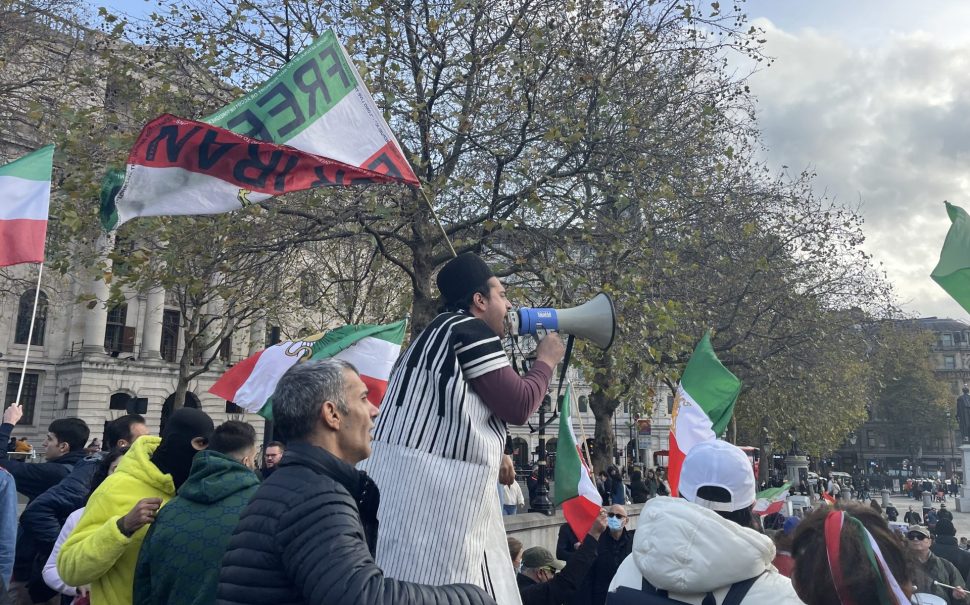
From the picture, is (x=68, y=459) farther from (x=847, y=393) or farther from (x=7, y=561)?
(x=847, y=393)

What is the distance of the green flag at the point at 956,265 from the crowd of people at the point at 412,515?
2.14m

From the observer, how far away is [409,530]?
2479 mm

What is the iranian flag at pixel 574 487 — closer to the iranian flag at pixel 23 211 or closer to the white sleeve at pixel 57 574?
the white sleeve at pixel 57 574

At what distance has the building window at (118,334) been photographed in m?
41.5

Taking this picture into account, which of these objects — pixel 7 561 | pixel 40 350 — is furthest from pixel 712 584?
pixel 40 350

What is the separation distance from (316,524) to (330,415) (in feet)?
1.33

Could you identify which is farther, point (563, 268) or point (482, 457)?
point (563, 268)

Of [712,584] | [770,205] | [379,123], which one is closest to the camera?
[712,584]

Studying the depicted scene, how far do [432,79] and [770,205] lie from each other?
431 inches

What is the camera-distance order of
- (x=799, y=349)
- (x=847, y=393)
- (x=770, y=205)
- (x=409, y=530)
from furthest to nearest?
(x=847, y=393) < (x=799, y=349) < (x=770, y=205) < (x=409, y=530)

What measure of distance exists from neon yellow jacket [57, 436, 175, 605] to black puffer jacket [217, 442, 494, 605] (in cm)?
156

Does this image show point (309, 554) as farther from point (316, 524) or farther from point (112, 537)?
point (112, 537)

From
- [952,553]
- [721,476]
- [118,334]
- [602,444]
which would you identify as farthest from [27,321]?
[721,476]

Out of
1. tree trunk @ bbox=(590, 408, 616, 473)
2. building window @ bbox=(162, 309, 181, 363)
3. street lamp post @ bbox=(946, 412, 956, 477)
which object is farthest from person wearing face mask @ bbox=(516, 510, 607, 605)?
street lamp post @ bbox=(946, 412, 956, 477)
